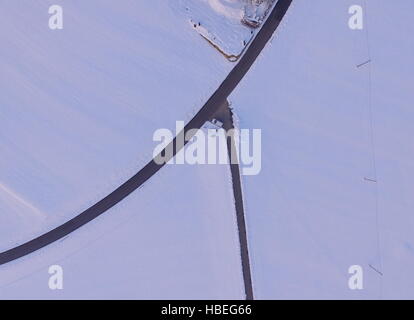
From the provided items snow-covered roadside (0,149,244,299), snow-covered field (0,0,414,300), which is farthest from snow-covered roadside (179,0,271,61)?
snow-covered roadside (0,149,244,299)

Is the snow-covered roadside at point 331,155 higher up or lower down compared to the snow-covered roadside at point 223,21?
lower down

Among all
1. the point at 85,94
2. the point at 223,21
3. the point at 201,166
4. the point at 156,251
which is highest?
the point at 223,21

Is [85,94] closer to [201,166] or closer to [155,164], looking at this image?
[155,164]

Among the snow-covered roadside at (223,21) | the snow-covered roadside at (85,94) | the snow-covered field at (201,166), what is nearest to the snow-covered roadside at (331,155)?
the snow-covered field at (201,166)

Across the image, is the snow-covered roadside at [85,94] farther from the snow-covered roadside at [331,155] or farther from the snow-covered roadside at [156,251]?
the snow-covered roadside at [331,155]

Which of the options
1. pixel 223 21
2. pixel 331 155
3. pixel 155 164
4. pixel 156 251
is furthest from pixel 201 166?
pixel 223 21

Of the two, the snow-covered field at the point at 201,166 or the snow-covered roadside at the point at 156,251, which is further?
the snow-covered roadside at the point at 156,251

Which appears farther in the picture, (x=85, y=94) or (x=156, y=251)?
(x=156, y=251)
